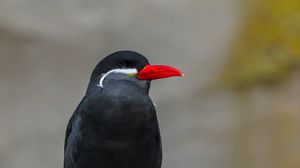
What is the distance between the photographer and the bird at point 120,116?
3.55 metres

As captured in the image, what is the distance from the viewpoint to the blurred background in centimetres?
564

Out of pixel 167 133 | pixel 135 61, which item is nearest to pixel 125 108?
pixel 135 61

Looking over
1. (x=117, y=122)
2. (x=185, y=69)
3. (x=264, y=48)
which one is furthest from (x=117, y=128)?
(x=264, y=48)

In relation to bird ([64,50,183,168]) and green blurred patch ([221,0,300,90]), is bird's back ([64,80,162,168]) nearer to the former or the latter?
bird ([64,50,183,168])

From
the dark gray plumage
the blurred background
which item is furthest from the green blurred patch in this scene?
the dark gray plumage

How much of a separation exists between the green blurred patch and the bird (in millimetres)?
2109

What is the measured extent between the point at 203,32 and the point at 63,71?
→ 3.22 ft

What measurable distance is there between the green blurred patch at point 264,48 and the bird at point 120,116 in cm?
211

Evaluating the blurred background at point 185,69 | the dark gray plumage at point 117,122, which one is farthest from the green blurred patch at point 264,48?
the dark gray plumage at point 117,122

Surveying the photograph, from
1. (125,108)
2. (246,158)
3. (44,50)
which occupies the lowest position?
(246,158)

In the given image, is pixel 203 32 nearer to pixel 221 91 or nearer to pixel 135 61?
pixel 221 91

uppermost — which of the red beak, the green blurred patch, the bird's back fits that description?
the green blurred patch

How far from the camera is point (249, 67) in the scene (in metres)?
5.68

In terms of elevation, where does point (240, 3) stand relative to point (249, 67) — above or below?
above
